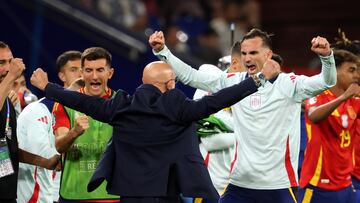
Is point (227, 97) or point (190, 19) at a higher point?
point (190, 19)

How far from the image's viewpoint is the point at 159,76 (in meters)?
7.05

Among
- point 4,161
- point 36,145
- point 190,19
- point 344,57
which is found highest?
point 190,19

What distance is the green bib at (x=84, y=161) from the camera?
7.59 meters

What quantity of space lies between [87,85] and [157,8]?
9695 mm

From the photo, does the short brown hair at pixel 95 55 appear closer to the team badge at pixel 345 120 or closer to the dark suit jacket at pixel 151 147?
the dark suit jacket at pixel 151 147

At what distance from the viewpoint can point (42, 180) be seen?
850cm

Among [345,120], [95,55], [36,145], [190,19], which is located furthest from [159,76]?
[190,19]

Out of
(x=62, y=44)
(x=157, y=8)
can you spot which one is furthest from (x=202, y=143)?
(x=157, y=8)

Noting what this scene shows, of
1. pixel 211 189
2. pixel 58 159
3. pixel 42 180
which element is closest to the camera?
pixel 211 189

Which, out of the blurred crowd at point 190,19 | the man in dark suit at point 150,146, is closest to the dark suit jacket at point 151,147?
the man in dark suit at point 150,146

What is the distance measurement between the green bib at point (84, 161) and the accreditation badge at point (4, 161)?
0.57 meters

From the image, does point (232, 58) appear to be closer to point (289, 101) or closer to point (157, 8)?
point (289, 101)

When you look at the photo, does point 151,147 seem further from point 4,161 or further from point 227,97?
point 4,161

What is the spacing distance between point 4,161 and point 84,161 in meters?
0.74
